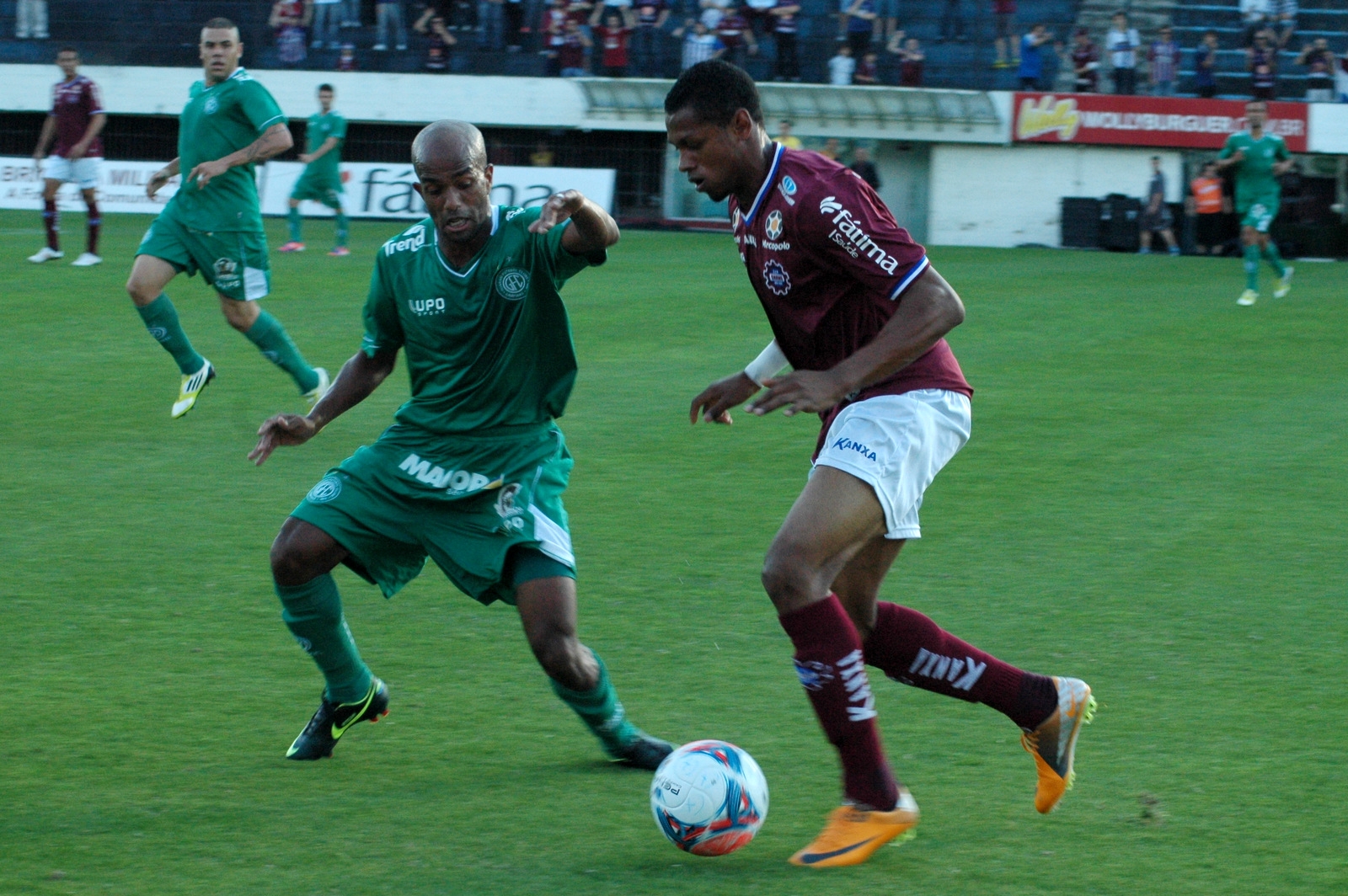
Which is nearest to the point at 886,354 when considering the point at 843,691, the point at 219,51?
the point at 843,691

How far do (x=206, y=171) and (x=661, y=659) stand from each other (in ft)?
16.1

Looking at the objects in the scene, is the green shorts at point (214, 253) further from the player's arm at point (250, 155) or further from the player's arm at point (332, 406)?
the player's arm at point (332, 406)

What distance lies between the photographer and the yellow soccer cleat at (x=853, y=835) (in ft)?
11.6

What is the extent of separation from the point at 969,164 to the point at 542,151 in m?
8.79

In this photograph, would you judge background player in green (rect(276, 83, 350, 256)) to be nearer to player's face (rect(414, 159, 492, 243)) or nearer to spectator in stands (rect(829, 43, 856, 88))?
spectator in stands (rect(829, 43, 856, 88))

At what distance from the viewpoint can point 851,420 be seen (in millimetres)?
3791

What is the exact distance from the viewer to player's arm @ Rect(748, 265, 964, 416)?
352 cm

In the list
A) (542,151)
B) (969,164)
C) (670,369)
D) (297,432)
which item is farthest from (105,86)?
(297,432)

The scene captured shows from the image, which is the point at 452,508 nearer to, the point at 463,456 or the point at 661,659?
the point at 463,456

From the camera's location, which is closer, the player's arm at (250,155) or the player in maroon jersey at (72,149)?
the player's arm at (250,155)

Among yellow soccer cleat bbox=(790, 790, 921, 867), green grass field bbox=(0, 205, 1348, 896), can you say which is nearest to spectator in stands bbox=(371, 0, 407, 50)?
green grass field bbox=(0, 205, 1348, 896)

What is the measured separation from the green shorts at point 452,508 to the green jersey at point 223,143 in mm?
5241

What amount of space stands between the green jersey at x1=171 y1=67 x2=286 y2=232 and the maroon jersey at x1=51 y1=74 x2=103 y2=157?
8925mm

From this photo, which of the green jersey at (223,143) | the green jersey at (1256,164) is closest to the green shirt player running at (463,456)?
the green jersey at (223,143)
